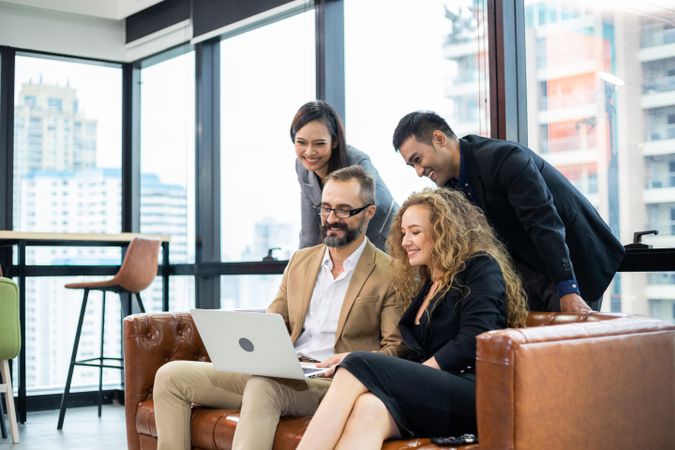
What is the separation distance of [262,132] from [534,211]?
3264mm

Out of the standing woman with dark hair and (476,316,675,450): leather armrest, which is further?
the standing woman with dark hair

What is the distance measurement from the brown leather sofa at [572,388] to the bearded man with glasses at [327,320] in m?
0.14

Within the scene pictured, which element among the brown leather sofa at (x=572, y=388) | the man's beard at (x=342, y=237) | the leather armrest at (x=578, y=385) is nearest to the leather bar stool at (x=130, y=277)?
the man's beard at (x=342, y=237)

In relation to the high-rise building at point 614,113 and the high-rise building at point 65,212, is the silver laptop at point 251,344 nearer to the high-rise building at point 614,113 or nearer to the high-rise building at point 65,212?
the high-rise building at point 614,113

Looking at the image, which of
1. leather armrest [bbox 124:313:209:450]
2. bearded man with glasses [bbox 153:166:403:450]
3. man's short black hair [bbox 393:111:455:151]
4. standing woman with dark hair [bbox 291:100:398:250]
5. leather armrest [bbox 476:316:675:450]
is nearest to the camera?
leather armrest [bbox 476:316:675:450]

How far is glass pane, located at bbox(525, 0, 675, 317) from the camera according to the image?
11.3 ft

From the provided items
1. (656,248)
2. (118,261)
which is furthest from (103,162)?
(656,248)

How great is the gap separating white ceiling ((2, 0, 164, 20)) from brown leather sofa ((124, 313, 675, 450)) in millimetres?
4690

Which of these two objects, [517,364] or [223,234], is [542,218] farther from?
[223,234]

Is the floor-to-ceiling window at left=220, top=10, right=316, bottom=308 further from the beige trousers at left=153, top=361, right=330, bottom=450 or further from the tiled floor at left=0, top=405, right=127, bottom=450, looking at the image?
the beige trousers at left=153, top=361, right=330, bottom=450

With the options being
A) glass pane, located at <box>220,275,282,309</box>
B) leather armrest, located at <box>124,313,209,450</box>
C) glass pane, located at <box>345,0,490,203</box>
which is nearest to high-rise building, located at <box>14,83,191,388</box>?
glass pane, located at <box>220,275,282,309</box>

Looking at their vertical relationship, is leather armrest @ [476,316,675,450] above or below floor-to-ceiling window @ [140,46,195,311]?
below

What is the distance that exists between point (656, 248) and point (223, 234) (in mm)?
3461

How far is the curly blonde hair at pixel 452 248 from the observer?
2758 millimetres
